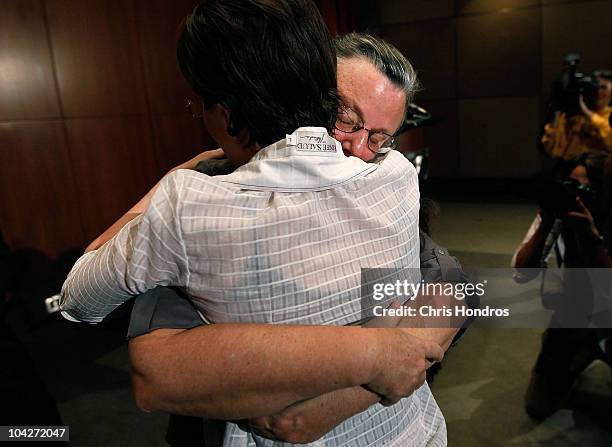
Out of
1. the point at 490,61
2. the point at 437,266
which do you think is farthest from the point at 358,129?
the point at 490,61

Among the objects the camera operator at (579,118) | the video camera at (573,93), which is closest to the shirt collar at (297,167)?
the camera operator at (579,118)

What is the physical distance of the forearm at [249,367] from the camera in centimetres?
60

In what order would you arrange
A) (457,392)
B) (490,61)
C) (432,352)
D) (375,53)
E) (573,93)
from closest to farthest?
(432,352)
(375,53)
(457,392)
(573,93)
(490,61)

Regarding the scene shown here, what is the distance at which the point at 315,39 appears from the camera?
640 mm


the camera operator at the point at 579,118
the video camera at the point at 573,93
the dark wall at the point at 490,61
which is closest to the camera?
A: the camera operator at the point at 579,118

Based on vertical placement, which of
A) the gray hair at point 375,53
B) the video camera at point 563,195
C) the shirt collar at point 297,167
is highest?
the gray hair at point 375,53

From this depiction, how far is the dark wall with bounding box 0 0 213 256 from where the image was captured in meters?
2.82

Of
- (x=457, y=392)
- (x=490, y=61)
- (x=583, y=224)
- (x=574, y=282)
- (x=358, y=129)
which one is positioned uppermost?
(x=490, y=61)

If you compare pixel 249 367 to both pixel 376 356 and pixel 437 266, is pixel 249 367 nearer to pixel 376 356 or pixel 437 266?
pixel 376 356

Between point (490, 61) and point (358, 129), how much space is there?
606 centimetres

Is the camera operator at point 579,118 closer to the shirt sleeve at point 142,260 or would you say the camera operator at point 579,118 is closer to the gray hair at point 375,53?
the gray hair at point 375,53

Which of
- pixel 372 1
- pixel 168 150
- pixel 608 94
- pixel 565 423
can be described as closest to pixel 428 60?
pixel 372 1

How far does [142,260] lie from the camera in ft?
1.91

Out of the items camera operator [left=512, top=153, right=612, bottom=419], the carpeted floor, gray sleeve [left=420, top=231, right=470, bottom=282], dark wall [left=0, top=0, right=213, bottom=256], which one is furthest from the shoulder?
dark wall [left=0, top=0, right=213, bottom=256]
